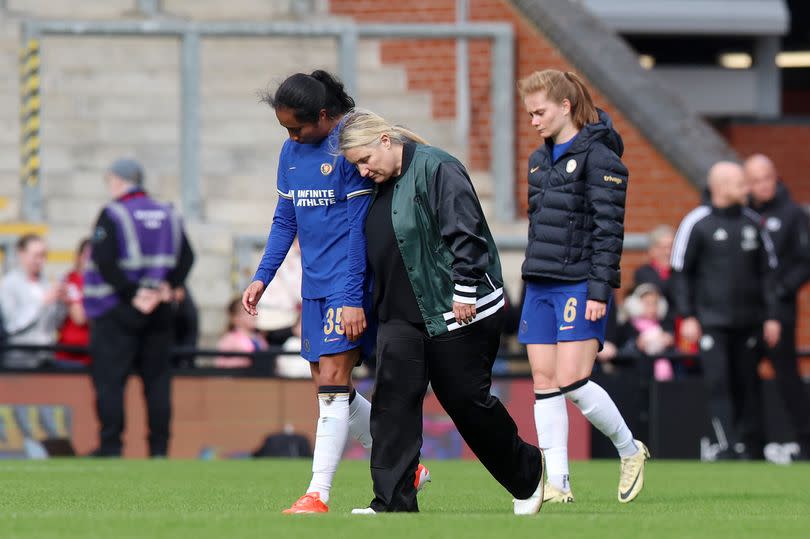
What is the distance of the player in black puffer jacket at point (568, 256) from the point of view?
9.84 meters

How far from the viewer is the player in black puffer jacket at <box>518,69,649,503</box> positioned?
9836 millimetres

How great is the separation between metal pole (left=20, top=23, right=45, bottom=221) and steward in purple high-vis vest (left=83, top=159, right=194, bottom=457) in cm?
327

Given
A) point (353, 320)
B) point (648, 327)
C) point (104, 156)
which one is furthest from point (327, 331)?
point (104, 156)

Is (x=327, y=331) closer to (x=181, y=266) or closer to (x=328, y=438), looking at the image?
(x=328, y=438)

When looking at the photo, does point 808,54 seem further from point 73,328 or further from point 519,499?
point 519,499

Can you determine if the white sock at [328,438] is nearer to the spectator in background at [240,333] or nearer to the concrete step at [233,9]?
A: the spectator in background at [240,333]

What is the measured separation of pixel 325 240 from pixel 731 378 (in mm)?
6746

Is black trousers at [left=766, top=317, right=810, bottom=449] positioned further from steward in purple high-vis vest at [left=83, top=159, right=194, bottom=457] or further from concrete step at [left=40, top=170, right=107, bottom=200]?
concrete step at [left=40, top=170, right=107, bottom=200]

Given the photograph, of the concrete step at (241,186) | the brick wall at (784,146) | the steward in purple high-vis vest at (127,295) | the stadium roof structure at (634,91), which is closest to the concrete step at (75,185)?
the concrete step at (241,186)

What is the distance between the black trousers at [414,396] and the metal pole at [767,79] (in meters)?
17.8

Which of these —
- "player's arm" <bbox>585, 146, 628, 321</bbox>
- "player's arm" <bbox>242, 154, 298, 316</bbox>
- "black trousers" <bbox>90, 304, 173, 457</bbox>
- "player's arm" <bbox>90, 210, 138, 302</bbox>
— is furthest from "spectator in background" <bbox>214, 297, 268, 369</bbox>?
"player's arm" <bbox>242, 154, 298, 316</bbox>

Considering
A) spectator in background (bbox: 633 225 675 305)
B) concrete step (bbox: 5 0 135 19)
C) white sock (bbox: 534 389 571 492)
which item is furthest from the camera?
concrete step (bbox: 5 0 135 19)

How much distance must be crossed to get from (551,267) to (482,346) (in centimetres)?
148

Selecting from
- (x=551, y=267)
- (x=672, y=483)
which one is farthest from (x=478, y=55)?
(x=551, y=267)
